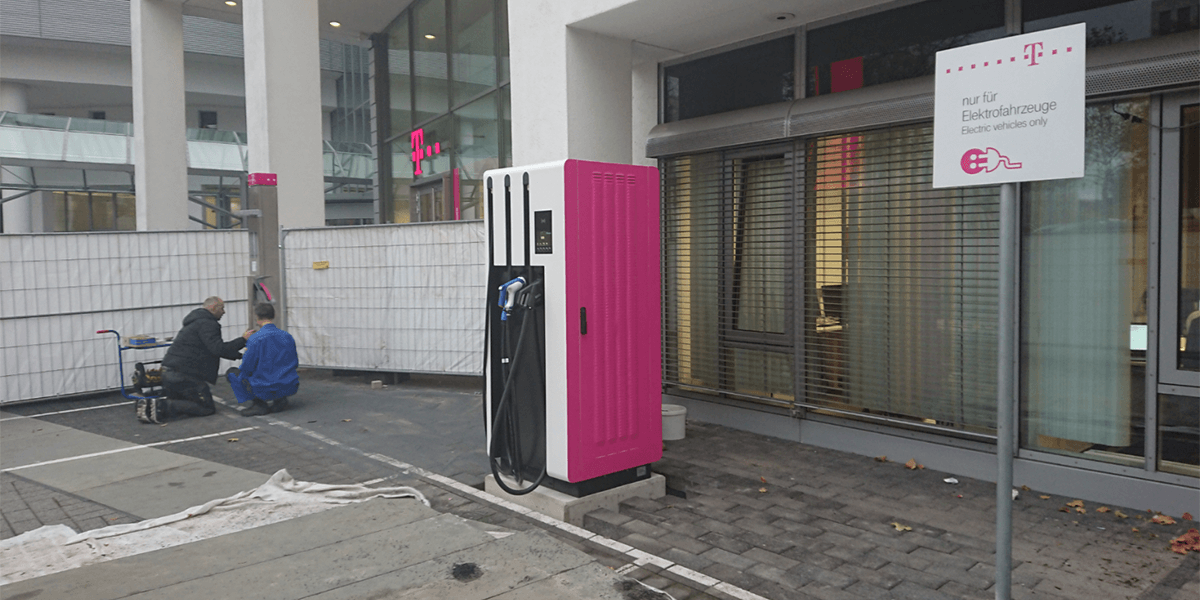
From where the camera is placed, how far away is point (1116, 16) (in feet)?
16.9

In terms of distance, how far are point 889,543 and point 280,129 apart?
1033 centimetres

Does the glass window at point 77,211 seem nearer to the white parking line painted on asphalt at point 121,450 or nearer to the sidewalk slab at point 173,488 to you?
the white parking line painted on asphalt at point 121,450

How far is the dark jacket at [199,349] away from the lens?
28.1 feet

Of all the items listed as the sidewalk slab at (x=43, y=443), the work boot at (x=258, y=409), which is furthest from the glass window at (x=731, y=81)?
the sidewalk slab at (x=43, y=443)

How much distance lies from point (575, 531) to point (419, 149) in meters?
11.8

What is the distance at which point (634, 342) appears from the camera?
17.8 ft

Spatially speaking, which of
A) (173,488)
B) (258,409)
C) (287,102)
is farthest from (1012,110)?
(287,102)

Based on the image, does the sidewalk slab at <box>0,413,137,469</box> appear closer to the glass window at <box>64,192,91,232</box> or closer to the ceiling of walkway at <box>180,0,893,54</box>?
the ceiling of walkway at <box>180,0,893,54</box>

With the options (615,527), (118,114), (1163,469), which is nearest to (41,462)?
(615,527)

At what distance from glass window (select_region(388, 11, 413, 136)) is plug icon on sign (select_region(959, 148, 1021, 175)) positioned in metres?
13.9

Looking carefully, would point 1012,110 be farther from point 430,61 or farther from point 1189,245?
point 430,61

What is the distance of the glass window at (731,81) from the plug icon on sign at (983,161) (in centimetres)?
409

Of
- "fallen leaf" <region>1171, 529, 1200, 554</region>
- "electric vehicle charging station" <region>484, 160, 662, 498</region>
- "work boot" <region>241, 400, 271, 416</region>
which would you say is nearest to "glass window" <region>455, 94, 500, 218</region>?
"work boot" <region>241, 400, 271, 416</region>

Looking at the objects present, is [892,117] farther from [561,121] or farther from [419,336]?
[419,336]
